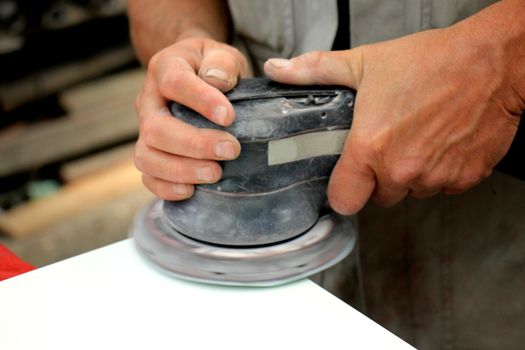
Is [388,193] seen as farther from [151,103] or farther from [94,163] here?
[94,163]

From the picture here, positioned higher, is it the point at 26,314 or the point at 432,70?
the point at 432,70

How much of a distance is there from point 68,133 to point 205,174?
175 cm

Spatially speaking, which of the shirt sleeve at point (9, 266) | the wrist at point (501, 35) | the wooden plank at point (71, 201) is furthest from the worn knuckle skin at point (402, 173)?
the wooden plank at point (71, 201)

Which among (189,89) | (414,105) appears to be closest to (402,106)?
(414,105)

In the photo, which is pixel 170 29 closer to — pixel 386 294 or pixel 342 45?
pixel 342 45

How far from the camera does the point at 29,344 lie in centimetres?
63

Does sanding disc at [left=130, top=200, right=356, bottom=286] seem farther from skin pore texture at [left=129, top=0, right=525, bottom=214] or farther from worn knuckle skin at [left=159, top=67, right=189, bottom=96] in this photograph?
worn knuckle skin at [left=159, top=67, right=189, bottom=96]

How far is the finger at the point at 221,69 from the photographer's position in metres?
0.75

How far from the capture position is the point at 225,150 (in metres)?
0.69

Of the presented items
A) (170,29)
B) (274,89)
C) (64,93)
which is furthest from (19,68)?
(274,89)

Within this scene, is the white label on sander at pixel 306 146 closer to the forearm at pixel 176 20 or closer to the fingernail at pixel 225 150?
the fingernail at pixel 225 150

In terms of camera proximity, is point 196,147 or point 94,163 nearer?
point 196,147

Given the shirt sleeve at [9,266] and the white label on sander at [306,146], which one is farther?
the shirt sleeve at [9,266]

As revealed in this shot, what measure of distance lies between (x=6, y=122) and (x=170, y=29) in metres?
1.40
